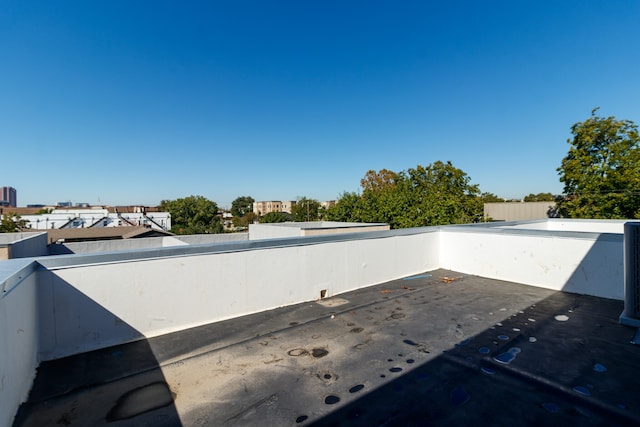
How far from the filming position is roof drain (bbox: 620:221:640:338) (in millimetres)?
4090

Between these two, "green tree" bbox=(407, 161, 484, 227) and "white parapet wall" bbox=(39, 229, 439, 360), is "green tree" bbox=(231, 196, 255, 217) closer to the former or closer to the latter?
"green tree" bbox=(407, 161, 484, 227)

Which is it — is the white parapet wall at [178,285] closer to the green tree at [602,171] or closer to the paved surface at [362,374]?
the paved surface at [362,374]

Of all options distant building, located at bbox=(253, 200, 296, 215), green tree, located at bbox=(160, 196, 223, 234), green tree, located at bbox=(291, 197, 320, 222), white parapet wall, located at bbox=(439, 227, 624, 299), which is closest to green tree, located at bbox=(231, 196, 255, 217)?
distant building, located at bbox=(253, 200, 296, 215)

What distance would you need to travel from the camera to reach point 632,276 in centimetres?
412

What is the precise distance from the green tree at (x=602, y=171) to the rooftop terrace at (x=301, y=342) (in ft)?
56.7

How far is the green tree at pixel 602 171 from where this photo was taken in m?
17.5

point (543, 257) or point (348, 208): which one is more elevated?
point (348, 208)

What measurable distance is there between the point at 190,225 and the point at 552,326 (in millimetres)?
49061

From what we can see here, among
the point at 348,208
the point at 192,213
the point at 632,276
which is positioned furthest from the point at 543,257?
the point at 192,213

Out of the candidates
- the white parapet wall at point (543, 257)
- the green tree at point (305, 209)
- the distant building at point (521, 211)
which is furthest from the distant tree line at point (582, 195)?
the green tree at point (305, 209)

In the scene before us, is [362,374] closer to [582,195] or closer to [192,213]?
[582,195]

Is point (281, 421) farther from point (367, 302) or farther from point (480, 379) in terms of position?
point (367, 302)

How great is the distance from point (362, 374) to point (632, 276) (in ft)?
13.7

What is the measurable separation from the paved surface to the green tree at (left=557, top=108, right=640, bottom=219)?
1859cm
